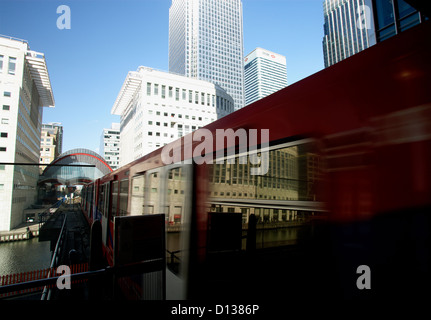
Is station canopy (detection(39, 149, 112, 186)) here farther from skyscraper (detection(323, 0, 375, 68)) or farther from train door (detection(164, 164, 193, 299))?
skyscraper (detection(323, 0, 375, 68))

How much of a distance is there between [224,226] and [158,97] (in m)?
51.9

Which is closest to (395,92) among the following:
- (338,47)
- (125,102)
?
(338,47)

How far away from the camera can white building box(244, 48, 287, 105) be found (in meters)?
140

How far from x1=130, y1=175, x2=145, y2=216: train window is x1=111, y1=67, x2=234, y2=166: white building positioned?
4332 cm

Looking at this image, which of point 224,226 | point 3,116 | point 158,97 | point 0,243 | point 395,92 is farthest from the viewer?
point 158,97

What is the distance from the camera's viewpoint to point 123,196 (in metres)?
6.42

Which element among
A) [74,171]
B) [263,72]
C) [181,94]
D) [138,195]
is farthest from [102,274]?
[263,72]

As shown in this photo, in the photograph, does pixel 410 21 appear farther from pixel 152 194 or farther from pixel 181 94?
pixel 181 94

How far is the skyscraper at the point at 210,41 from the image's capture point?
106m

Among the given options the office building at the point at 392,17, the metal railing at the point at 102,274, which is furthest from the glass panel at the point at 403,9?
the metal railing at the point at 102,274

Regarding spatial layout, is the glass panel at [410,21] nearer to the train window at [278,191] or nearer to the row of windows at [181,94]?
the train window at [278,191]

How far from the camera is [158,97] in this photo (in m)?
51.0

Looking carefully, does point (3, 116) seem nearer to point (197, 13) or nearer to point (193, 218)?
point (193, 218)

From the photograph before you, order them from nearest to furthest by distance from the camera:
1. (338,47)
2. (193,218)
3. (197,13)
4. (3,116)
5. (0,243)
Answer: (193,218) → (0,243) → (3,116) → (338,47) → (197,13)
